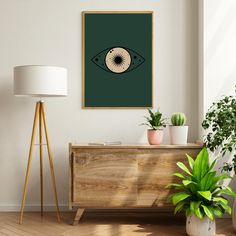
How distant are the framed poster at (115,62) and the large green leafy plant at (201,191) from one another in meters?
0.99

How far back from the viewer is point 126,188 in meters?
3.20

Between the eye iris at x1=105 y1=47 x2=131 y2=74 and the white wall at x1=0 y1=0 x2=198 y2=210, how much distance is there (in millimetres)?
301

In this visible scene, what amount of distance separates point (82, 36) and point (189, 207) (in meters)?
2.04

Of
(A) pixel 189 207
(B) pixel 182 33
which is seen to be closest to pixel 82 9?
(B) pixel 182 33

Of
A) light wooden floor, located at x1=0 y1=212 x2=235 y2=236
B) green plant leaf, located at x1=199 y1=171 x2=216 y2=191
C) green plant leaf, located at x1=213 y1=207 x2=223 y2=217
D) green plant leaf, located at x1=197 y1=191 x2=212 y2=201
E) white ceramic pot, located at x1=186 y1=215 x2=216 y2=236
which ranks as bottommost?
light wooden floor, located at x1=0 y1=212 x2=235 y2=236

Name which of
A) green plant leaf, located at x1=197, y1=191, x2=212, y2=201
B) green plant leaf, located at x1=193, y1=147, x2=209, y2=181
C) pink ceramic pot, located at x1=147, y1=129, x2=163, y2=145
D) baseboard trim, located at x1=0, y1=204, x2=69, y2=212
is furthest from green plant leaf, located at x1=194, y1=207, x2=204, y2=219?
baseboard trim, located at x1=0, y1=204, x2=69, y2=212

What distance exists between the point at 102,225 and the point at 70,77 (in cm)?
154

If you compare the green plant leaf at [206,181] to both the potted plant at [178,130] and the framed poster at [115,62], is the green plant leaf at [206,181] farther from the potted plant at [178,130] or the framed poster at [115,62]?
the framed poster at [115,62]

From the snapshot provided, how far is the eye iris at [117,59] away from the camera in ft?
12.1

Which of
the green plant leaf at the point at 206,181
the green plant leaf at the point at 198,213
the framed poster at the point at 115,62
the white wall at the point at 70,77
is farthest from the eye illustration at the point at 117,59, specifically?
the green plant leaf at the point at 198,213

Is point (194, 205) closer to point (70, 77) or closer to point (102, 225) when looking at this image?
point (102, 225)

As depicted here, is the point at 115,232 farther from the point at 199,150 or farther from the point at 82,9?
the point at 82,9

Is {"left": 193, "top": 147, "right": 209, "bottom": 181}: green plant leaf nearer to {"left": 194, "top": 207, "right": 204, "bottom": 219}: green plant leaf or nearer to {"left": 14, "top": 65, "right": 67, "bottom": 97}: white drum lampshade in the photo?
{"left": 194, "top": 207, "right": 204, "bottom": 219}: green plant leaf

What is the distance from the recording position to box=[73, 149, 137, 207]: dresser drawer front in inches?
126
